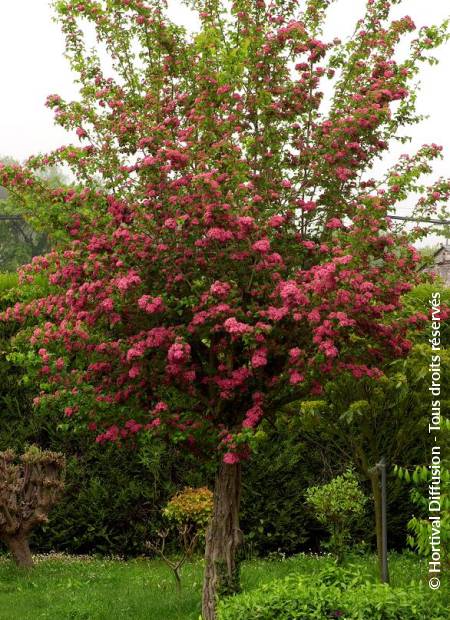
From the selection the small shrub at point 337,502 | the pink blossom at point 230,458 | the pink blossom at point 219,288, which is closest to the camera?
the pink blossom at point 219,288

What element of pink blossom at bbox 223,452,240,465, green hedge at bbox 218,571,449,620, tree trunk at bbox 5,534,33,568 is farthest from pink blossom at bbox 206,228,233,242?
tree trunk at bbox 5,534,33,568

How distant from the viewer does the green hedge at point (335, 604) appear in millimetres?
7453

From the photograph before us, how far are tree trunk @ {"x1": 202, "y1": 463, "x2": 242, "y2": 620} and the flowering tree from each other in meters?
0.02

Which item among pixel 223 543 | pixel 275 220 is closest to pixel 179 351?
pixel 275 220

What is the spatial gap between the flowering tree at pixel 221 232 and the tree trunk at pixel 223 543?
0.08ft

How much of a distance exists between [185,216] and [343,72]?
10.6 feet

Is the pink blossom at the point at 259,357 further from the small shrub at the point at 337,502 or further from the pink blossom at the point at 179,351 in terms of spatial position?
the small shrub at the point at 337,502

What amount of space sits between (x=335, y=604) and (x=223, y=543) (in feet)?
11.1

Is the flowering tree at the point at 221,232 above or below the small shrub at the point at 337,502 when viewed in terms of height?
above

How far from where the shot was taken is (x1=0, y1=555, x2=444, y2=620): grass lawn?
1188 centimetres

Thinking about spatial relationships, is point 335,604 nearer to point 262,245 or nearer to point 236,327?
point 236,327

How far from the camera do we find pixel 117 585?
13492mm

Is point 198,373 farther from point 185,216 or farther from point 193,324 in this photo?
point 185,216

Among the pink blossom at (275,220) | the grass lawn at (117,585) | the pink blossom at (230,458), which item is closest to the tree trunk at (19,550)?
the grass lawn at (117,585)
